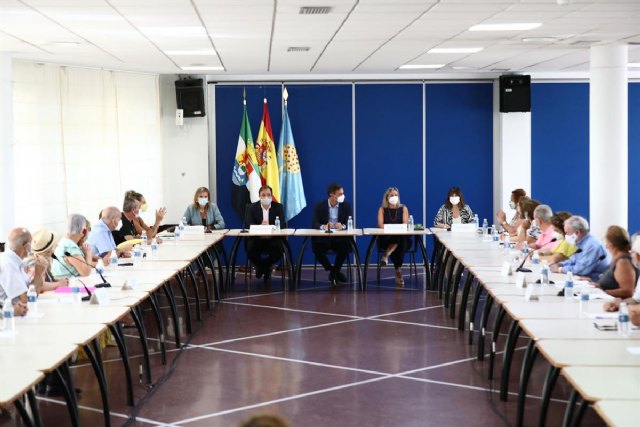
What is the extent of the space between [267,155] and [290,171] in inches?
16.5

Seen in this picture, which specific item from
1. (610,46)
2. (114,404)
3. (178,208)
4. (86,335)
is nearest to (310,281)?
(178,208)

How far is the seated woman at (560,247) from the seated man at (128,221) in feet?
15.2

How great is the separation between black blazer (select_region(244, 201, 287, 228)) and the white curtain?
1.81m

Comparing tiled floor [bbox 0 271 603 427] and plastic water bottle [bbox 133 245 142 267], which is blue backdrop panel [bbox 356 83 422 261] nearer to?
tiled floor [bbox 0 271 603 427]

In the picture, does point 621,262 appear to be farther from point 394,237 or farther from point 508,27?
point 394,237

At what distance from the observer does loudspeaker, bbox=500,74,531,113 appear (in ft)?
41.7

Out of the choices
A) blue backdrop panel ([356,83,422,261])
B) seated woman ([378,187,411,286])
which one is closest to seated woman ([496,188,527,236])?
seated woman ([378,187,411,286])

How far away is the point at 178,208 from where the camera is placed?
42.3 feet

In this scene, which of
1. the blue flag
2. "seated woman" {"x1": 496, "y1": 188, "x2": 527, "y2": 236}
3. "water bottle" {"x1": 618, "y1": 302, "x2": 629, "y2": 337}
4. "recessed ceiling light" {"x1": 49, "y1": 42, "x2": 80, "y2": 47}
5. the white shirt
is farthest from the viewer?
the blue flag

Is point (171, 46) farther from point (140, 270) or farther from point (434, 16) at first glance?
point (434, 16)

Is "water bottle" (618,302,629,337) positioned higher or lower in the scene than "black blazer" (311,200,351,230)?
lower

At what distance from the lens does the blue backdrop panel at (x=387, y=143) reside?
43.0 ft

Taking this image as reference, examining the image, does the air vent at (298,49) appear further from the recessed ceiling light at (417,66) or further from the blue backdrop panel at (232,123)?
the blue backdrop panel at (232,123)

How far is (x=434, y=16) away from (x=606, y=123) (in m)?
3.42
